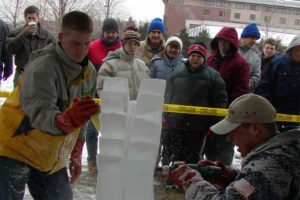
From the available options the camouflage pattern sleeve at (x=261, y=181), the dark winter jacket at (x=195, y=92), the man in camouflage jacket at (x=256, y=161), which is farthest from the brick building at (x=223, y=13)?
the camouflage pattern sleeve at (x=261, y=181)

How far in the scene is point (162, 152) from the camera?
15.3 feet

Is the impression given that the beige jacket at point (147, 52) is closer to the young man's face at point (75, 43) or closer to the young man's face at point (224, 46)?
the young man's face at point (224, 46)

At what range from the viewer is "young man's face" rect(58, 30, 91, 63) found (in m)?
2.05

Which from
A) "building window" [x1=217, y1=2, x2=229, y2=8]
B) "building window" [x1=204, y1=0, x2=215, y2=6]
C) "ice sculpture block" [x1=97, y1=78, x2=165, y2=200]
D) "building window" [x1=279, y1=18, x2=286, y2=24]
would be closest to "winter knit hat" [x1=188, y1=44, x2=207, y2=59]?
"ice sculpture block" [x1=97, y1=78, x2=165, y2=200]

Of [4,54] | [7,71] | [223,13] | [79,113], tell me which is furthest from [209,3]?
[79,113]

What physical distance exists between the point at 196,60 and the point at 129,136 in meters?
2.97

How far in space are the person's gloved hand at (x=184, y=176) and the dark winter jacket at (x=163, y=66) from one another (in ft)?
8.57

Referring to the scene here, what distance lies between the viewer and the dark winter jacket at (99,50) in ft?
16.0

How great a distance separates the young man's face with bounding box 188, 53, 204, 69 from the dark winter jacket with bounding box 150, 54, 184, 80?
0.65 ft

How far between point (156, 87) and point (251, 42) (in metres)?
3.86

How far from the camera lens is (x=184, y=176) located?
1.95 metres

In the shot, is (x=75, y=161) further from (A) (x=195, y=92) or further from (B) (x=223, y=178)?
(A) (x=195, y=92)

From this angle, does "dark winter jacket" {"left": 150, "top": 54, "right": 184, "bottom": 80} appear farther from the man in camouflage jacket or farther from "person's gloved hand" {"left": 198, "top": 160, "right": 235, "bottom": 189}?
the man in camouflage jacket

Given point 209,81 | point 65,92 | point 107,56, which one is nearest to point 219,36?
point 209,81
